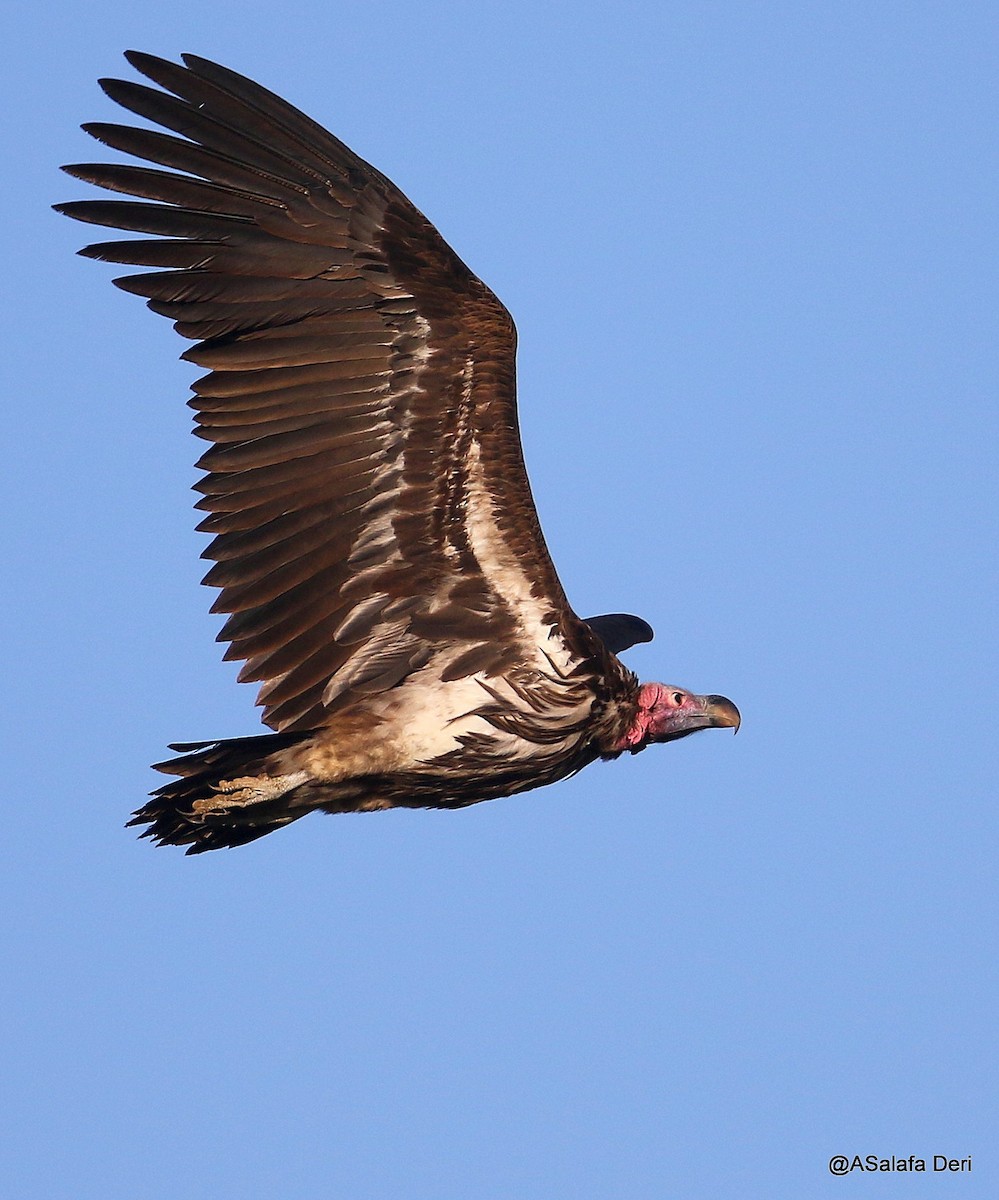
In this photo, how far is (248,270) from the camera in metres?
8.53

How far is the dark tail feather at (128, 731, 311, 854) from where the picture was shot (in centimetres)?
866

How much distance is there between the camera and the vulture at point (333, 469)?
842 cm

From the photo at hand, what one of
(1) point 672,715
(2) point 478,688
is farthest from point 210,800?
(1) point 672,715

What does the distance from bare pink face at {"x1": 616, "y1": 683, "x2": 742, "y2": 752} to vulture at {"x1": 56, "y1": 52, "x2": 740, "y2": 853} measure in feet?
2.82

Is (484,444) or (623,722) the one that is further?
(623,722)

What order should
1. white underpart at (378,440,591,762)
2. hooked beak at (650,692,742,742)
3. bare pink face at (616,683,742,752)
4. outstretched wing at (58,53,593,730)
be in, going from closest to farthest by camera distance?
outstretched wing at (58,53,593,730) < white underpart at (378,440,591,762) < bare pink face at (616,683,742,752) < hooked beak at (650,692,742,742)

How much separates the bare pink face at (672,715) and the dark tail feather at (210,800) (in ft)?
6.46

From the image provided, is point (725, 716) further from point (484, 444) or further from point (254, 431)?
point (254, 431)

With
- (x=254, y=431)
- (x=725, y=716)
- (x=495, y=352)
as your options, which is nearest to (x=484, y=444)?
(x=495, y=352)

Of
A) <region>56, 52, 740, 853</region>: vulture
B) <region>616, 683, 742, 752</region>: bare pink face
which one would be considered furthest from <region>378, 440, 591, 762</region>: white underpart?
<region>616, 683, 742, 752</region>: bare pink face

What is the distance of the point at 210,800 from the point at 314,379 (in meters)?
1.93

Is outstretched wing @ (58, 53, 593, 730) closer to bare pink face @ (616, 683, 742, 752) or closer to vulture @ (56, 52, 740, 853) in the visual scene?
vulture @ (56, 52, 740, 853)

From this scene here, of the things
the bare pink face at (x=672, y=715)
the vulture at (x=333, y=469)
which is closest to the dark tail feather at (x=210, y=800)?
the vulture at (x=333, y=469)

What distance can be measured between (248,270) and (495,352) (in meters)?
1.14
